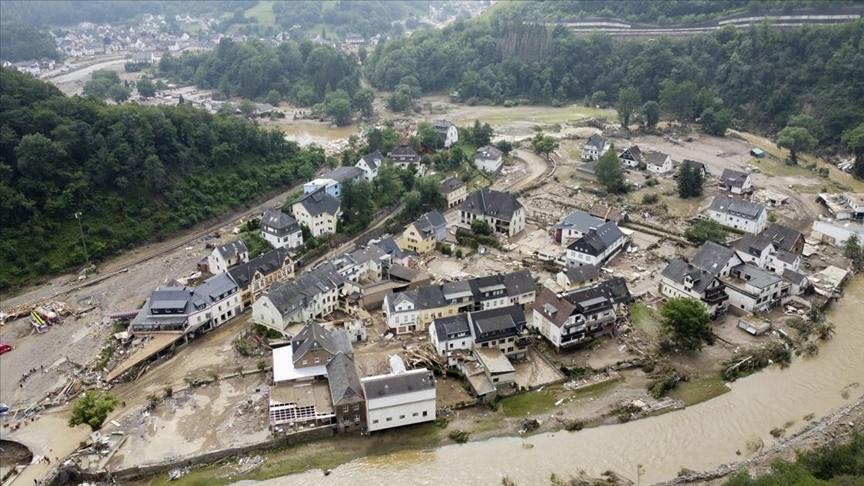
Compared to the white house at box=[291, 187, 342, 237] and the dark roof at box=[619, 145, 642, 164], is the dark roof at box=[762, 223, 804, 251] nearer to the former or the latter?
the dark roof at box=[619, 145, 642, 164]

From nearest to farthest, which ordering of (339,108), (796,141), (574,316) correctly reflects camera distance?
1. (574,316)
2. (796,141)
3. (339,108)

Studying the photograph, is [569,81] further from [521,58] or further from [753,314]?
[753,314]

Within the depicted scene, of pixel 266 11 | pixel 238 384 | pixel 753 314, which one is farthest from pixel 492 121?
pixel 266 11

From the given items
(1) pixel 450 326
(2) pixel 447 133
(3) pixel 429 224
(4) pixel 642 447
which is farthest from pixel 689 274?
(2) pixel 447 133

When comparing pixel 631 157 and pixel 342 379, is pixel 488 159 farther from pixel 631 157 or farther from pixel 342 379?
pixel 342 379

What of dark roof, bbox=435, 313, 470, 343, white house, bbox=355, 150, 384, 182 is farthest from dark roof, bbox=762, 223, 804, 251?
white house, bbox=355, 150, 384, 182

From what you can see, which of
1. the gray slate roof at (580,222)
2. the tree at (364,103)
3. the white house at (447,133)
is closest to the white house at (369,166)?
the white house at (447,133)
